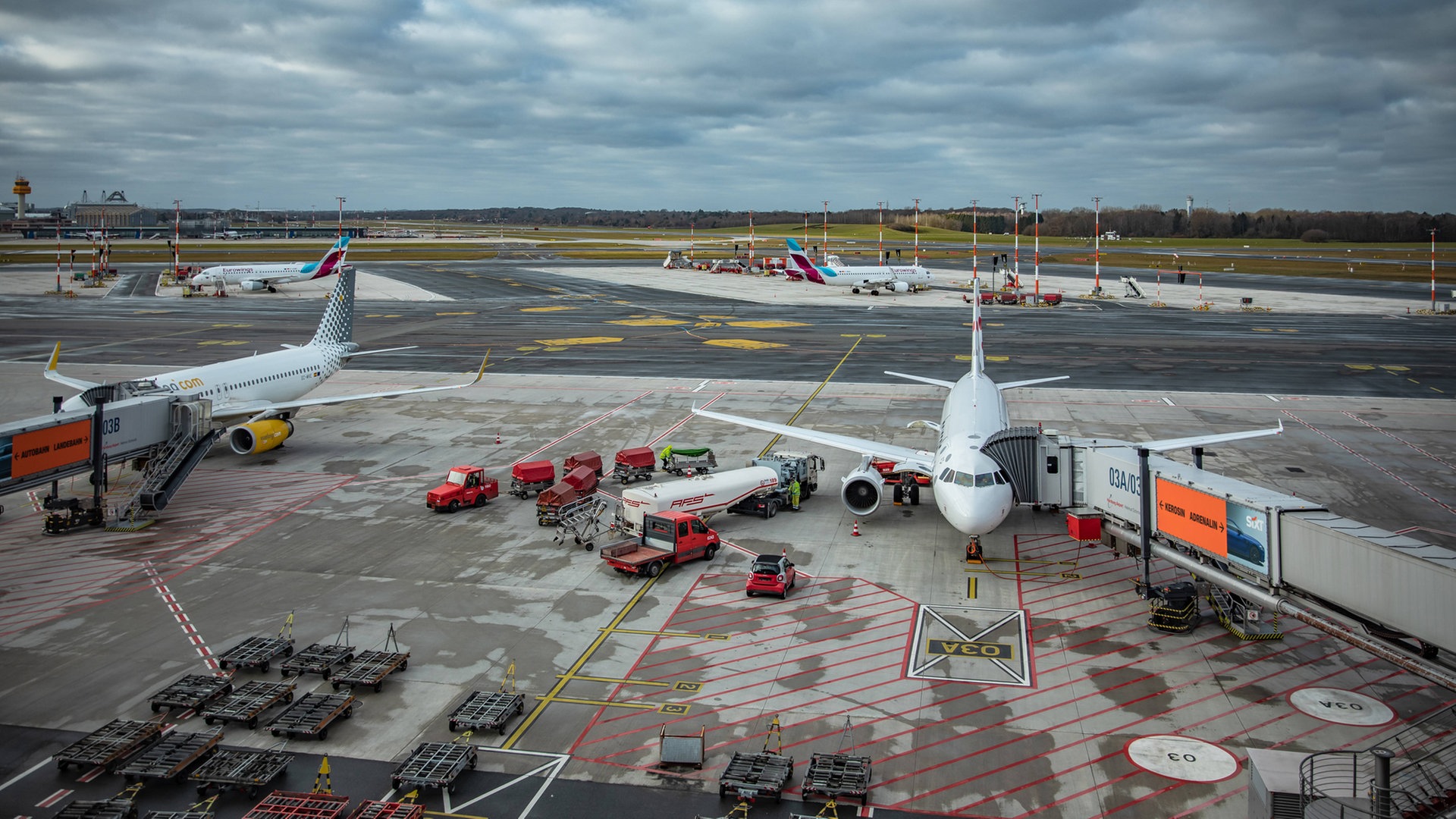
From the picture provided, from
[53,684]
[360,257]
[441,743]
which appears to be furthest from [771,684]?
[360,257]

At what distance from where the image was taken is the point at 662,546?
32250mm

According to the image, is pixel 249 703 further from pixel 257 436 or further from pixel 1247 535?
pixel 257 436

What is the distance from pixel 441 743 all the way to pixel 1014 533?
22.4 m

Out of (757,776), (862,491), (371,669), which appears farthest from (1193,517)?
(371,669)

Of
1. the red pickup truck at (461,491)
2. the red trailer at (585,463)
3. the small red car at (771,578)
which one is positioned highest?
the red trailer at (585,463)

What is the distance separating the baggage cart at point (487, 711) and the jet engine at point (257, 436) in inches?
1084

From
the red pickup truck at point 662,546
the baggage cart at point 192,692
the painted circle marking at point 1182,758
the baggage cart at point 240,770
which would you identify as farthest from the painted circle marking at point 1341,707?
the baggage cart at point 192,692

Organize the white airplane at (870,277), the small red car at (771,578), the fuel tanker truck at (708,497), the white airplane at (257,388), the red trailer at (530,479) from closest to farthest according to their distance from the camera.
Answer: the small red car at (771,578) < the fuel tanker truck at (708,497) < the red trailer at (530,479) < the white airplane at (257,388) < the white airplane at (870,277)

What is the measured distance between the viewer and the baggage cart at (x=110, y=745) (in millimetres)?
20078

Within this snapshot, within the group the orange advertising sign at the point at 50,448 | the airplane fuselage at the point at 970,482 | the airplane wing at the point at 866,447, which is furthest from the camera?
the airplane wing at the point at 866,447

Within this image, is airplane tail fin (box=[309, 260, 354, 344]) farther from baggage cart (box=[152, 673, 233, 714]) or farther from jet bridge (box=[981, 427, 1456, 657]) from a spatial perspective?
jet bridge (box=[981, 427, 1456, 657])

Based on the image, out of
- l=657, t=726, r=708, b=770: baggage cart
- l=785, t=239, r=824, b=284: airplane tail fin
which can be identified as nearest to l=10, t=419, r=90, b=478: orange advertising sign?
l=657, t=726, r=708, b=770: baggage cart

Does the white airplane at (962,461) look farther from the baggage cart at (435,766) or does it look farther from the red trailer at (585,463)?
the baggage cart at (435,766)

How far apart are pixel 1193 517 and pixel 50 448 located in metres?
36.6
